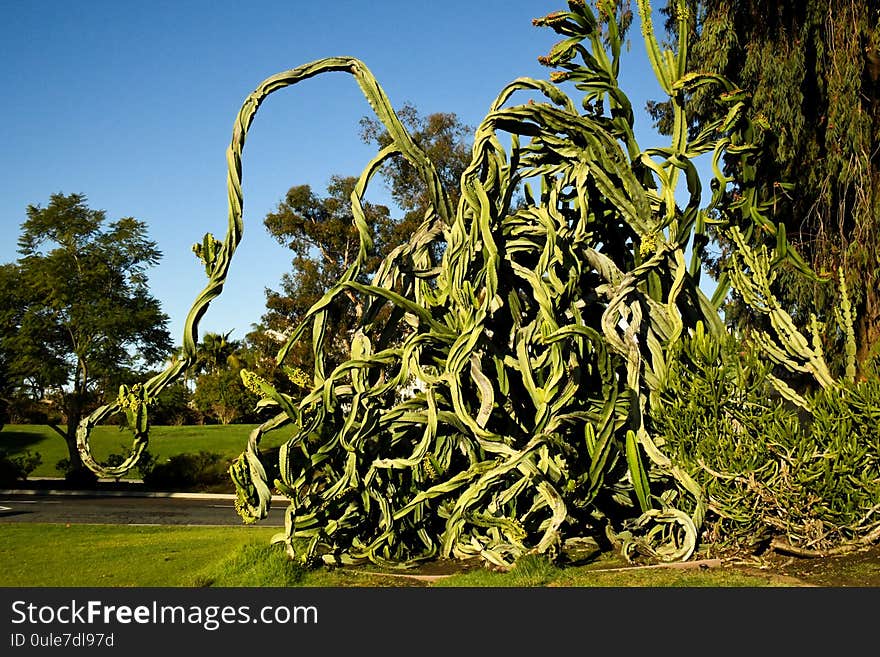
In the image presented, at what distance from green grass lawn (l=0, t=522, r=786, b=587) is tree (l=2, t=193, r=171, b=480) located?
51.9ft

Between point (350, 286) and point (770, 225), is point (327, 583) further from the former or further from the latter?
point (770, 225)

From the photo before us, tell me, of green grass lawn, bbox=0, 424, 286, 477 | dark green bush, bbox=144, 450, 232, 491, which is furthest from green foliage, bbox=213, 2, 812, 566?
green grass lawn, bbox=0, 424, 286, 477

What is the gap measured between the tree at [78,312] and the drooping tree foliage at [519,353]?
18392 millimetres

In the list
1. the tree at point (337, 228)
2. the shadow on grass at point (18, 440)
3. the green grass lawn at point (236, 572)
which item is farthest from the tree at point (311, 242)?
the green grass lawn at point (236, 572)

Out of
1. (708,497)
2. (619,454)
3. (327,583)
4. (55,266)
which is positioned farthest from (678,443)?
(55,266)

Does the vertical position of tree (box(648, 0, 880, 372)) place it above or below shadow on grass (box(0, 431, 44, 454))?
above

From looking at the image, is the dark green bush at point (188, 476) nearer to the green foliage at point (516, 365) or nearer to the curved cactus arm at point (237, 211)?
the green foliage at point (516, 365)

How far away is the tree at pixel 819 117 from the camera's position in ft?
41.8

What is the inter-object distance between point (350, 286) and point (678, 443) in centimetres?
275

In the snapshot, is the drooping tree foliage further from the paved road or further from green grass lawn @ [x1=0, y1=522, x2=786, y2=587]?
the paved road

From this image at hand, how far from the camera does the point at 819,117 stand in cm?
1386

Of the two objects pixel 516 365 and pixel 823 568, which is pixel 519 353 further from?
pixel 823 568

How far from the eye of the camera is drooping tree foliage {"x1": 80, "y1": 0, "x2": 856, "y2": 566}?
6207 millimetres

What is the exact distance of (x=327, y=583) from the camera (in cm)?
600
